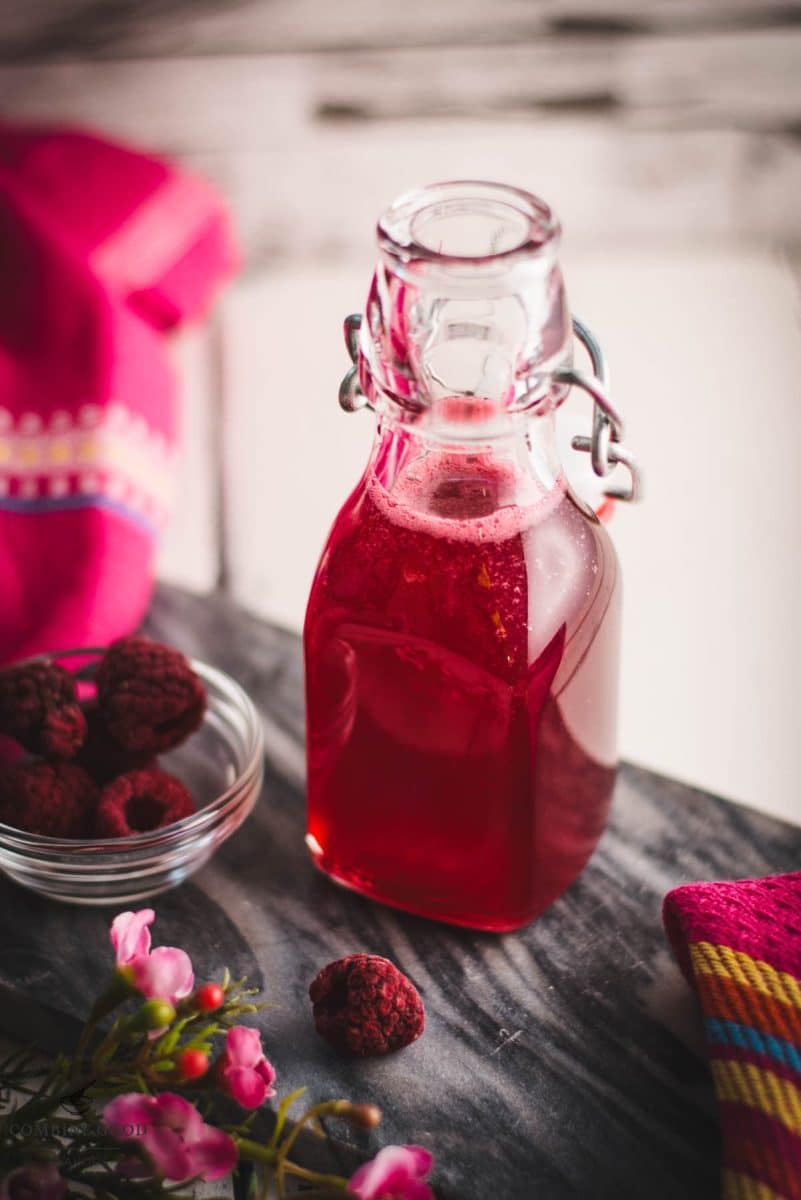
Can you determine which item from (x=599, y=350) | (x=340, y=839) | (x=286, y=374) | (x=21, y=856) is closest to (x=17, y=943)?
(x=21, y=856)

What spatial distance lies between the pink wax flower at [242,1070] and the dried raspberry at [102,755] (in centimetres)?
19

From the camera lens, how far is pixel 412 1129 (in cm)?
59

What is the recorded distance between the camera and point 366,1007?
2.01 feet

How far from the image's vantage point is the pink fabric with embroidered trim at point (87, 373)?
2.88 feet

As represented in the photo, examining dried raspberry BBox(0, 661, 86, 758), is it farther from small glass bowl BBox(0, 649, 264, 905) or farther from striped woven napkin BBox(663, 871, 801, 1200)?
striped woven napkin BBox(663, 871, 801, 1200)

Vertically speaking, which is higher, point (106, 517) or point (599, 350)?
point (599, 350)

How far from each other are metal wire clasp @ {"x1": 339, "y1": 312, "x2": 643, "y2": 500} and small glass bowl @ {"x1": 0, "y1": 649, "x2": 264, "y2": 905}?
0.59 feet

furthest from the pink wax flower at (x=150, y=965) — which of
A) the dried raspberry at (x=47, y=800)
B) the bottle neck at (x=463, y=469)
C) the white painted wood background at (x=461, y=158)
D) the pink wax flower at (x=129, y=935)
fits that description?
the white painted wood background at (x=461, y=158)

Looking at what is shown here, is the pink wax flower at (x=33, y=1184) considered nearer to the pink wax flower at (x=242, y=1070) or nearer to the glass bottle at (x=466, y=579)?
the pink wax flower at (x=242, y=1070)

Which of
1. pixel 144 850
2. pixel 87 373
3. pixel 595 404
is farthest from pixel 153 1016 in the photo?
pixel 87 373

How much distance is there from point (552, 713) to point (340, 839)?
0.42 feet

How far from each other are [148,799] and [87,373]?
14.1 inches

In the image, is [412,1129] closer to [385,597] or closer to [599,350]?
[385,597]

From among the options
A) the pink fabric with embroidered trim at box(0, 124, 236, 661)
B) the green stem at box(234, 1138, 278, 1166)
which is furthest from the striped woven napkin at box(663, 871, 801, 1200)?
the pink fabric with embroidered trim at box(0, 124, 236, 661)
